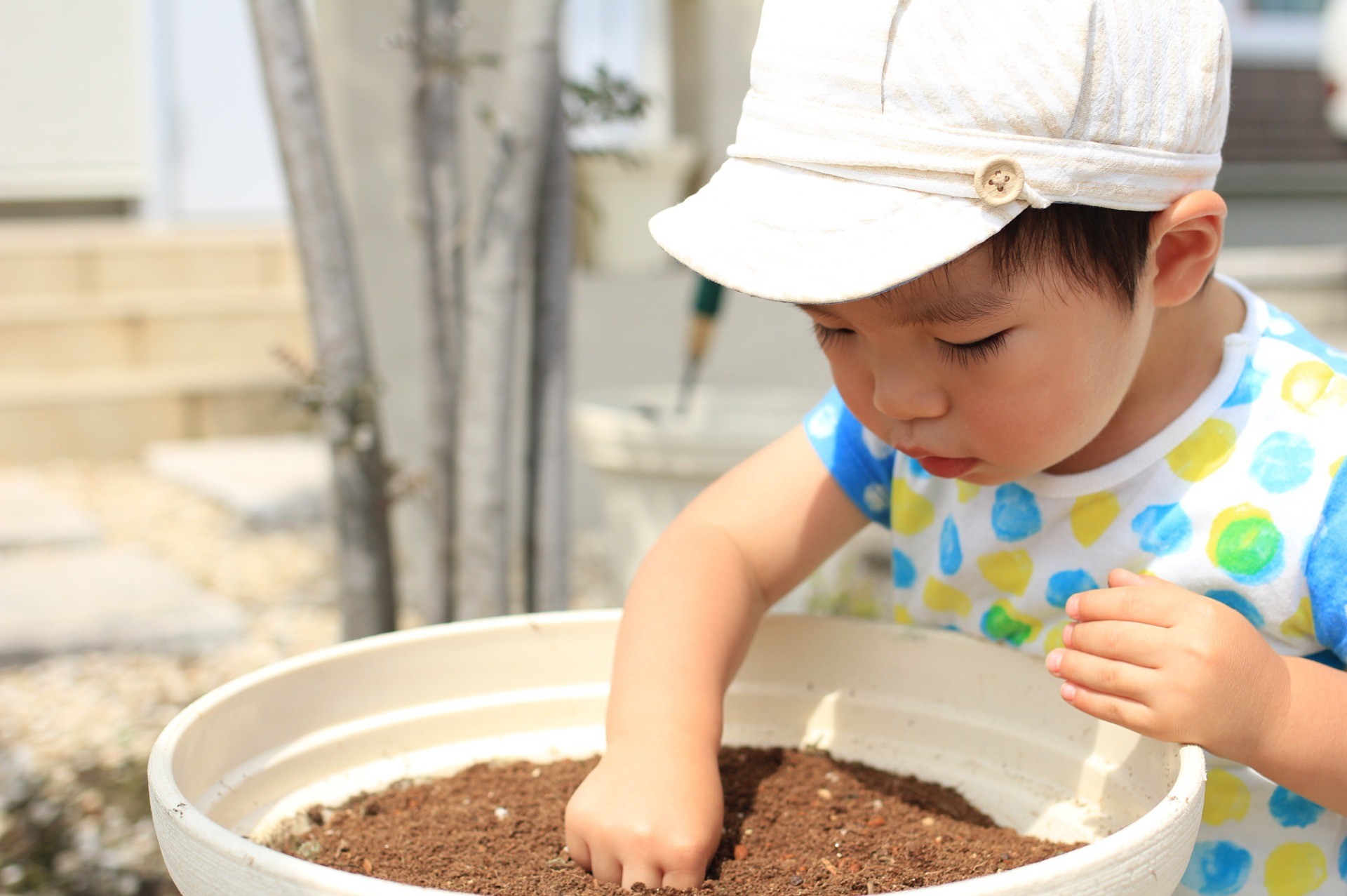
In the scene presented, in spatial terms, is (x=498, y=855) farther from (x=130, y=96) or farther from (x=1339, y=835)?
(x=130, y=96)

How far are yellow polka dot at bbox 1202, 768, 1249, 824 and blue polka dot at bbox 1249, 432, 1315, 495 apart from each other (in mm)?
208

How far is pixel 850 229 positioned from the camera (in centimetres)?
73

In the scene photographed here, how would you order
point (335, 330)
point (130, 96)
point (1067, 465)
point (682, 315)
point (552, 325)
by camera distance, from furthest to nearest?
point (130, 96)
point (682, 315)
point (552, 325)
point (335, 330)
point (1067, 465)

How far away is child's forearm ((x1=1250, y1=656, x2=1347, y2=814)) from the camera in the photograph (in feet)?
2.38

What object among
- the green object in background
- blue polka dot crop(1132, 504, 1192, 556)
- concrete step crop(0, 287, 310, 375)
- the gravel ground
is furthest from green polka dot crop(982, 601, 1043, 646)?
concrete step crop(0, 287, 310, 375)

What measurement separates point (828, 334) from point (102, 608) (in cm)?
192

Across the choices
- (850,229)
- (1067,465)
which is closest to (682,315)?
(1067,465)

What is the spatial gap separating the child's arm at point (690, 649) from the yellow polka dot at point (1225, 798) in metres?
0.34

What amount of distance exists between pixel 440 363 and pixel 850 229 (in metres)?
1.13

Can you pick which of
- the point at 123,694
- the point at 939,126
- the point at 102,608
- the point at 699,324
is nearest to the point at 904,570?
the point at 939,126

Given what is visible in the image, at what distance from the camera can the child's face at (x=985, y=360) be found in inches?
29.9

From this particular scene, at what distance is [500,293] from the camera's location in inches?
62.9

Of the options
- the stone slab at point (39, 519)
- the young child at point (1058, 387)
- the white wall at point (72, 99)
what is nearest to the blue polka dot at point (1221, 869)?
the young child at point (1058, 387)

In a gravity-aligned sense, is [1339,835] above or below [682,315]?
above
